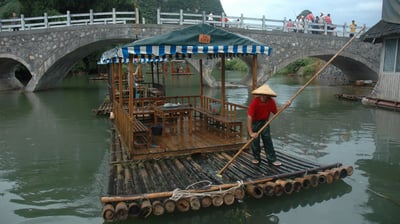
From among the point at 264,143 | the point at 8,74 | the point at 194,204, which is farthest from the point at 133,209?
the point at 8,74

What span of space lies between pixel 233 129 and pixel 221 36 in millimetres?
2383

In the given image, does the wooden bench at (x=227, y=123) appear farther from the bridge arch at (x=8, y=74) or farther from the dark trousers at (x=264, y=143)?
the bridge arch at (x=8, y=74)

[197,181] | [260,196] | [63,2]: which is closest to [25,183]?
[197,181]

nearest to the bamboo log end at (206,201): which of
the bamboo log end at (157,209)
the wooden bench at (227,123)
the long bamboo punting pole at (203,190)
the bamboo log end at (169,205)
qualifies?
the long bamboo punting pole at (203,190)

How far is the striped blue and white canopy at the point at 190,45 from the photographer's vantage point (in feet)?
19.5

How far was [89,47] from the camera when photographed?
2208 cm

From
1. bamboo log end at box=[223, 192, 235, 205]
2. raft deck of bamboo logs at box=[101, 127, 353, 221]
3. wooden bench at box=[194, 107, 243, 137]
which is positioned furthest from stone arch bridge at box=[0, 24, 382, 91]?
bamboo log end at box=[223, 192, 235, 205]

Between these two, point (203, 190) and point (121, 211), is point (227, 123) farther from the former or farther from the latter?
point (121, 211)

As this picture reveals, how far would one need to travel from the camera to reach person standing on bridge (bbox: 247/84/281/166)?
5.76 meters

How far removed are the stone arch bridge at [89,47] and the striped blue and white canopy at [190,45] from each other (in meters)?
12.9

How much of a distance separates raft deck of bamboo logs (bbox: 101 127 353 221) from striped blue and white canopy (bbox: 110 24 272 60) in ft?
6.32

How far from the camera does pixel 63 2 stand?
28891mm

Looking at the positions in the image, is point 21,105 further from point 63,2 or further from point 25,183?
point 63,2

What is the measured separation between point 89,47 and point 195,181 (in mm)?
18776
